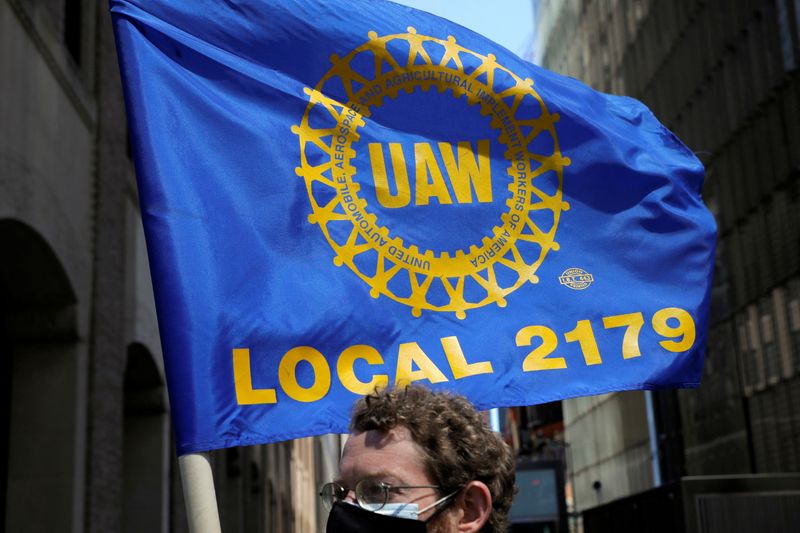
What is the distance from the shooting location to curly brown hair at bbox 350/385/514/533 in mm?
3553

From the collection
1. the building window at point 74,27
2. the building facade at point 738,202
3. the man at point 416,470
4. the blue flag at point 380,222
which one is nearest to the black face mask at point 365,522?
the man at point 416,470

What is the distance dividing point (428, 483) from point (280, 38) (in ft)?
10.1

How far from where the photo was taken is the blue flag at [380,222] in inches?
204

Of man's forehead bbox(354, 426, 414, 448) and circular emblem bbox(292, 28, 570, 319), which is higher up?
circular emblem bbox(292, 28, 570, 319)

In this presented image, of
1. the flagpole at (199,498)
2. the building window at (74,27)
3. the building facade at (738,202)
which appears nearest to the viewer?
the flagpole at (199,498)

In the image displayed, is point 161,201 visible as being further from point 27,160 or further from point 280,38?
point 27,160

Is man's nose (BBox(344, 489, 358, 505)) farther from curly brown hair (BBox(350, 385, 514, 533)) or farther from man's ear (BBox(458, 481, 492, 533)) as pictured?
man's ear (BBox(458, 481, 492, 533))

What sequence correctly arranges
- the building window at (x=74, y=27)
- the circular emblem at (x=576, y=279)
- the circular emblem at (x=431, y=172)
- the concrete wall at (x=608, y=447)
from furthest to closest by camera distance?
the concrete wall at (x=608, y=447) → the building window at (x=74, y=27) → the circular emblem at (x=576, y=279) → the circular emblem at (x=431, y=172)

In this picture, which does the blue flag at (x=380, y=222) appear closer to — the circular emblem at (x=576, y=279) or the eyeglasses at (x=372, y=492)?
the circular emblem at (x=576, y=279)

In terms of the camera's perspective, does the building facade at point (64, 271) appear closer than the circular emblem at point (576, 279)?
No

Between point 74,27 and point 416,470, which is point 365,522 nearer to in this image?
point 416,470

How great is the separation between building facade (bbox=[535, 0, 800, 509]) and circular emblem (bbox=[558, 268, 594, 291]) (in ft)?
74.5

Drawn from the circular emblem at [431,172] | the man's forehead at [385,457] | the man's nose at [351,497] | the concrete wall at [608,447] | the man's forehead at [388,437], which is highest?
the concrete wall at [608,447]

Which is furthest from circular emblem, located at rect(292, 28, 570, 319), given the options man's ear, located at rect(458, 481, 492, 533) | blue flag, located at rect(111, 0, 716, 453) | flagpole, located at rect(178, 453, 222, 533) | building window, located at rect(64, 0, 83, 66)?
building window, located at rect(64, 0, 83, 66)
